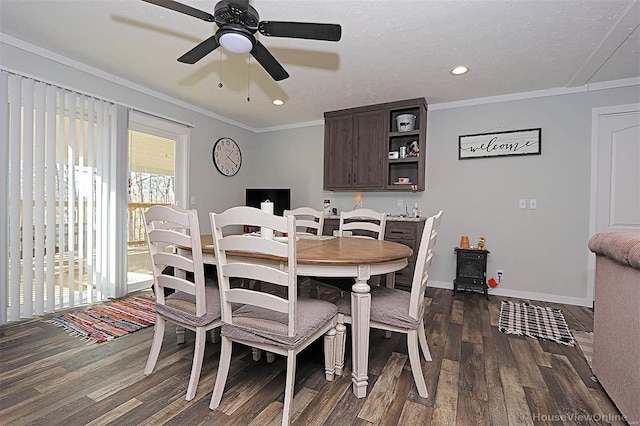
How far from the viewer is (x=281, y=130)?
5105mm


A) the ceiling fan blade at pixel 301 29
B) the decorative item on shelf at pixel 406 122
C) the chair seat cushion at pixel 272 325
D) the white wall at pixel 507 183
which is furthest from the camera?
the decorative item on shelf at pixel 406 122

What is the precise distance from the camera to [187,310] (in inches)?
68.5

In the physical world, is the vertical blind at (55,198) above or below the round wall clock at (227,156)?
below

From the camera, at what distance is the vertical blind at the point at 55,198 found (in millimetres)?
2500

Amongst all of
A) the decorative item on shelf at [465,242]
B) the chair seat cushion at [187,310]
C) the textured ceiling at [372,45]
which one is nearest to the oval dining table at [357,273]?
the chair seat cushion at [187,310]

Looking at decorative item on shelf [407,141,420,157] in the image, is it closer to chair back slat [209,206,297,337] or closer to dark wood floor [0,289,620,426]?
dark wood floor [0,289,620,426]

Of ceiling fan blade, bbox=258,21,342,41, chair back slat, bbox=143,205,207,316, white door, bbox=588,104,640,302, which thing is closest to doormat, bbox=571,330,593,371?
white door, bbox=588,104,640,302

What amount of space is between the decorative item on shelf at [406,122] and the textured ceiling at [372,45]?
0.26 m

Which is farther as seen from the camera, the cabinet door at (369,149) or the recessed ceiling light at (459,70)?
the cabinet door at (369,149)

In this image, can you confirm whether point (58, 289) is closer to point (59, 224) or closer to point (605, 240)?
point (59, 224)

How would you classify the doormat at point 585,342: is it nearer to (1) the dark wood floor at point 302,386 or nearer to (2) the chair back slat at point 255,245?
(1) the dark wood floor at point 302,386

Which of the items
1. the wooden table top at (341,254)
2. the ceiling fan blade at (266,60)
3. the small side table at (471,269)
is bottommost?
the small side table at (471,269)

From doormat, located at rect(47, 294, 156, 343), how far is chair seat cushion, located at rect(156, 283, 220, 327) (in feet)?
2.94

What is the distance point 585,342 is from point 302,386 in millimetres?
2212
